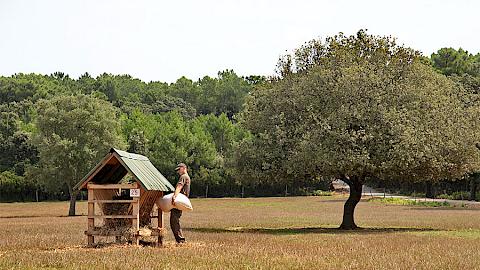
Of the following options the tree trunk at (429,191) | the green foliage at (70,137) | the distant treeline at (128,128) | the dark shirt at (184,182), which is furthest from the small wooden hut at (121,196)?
the tree trunk at (429,191)

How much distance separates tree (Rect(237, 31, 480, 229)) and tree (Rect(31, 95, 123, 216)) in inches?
995

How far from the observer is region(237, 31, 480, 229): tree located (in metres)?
29.8

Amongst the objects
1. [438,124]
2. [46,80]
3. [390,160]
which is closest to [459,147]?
[438,124]

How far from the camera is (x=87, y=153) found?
2174 inches

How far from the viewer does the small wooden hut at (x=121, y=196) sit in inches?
768

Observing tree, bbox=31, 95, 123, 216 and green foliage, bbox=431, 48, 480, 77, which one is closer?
tree, bbox=31, 95, 123, 216

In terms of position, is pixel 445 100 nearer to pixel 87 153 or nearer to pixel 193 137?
pixel 87 153

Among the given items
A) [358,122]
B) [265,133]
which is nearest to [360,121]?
[358,122]

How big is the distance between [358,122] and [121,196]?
13.0 m

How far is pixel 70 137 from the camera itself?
56.5 m

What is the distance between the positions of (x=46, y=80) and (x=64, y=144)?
8933cm

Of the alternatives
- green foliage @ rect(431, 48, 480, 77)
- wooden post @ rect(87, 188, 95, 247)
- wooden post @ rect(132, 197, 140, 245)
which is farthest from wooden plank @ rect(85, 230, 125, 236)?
green foliage @ rect(431, 48, 480, 77)

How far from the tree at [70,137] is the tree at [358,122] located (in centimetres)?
2528

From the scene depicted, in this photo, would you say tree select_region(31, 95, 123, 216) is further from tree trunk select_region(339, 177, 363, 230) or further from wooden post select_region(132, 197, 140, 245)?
wooden post select_region(132, 197, 140, 245)
